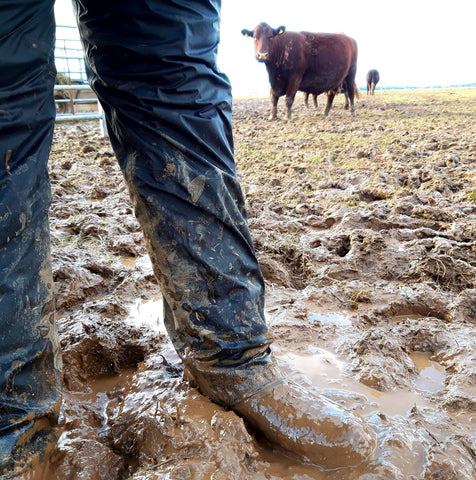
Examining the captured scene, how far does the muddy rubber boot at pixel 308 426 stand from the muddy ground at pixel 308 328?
30mm

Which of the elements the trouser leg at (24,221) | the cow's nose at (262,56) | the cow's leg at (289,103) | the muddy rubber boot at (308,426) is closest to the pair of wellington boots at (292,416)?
the muddy rubber boot at (308,426)

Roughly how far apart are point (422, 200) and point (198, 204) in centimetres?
259

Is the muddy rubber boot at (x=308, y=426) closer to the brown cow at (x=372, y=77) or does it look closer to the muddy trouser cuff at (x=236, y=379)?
the muddy trouser cuff at (x=236, y=379)

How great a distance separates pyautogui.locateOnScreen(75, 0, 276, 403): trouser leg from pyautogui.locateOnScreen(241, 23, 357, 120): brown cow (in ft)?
30.2

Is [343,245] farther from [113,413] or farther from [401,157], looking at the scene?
[401,157]

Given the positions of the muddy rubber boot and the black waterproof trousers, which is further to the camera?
the muddy rubber boot

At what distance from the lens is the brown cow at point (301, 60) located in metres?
10.2

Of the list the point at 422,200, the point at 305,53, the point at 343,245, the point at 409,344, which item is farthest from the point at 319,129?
the point at 409,344

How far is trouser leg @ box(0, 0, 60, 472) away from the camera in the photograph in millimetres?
882

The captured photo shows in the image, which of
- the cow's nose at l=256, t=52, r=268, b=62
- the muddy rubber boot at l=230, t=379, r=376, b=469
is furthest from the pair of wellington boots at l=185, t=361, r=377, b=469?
the cow's nose at l=256, t=52, r=268, b=62

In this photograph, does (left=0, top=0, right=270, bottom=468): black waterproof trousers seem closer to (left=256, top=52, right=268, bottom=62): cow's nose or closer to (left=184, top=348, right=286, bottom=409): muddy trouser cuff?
(left=184, top=348, right=286, bottom=409): muddy trouser cuff

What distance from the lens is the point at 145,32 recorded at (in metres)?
0.98

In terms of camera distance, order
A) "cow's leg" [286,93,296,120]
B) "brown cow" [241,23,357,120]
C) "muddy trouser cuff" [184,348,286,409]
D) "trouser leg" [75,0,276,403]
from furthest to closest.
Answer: "brown cow" [241,23,357,120]
"cow's leg" [286,93,296,120]
"muddy trouser cuff" [184,348,286,409]
"trouser leg" [75,0,276,403]

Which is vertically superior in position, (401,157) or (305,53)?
(305,53)
